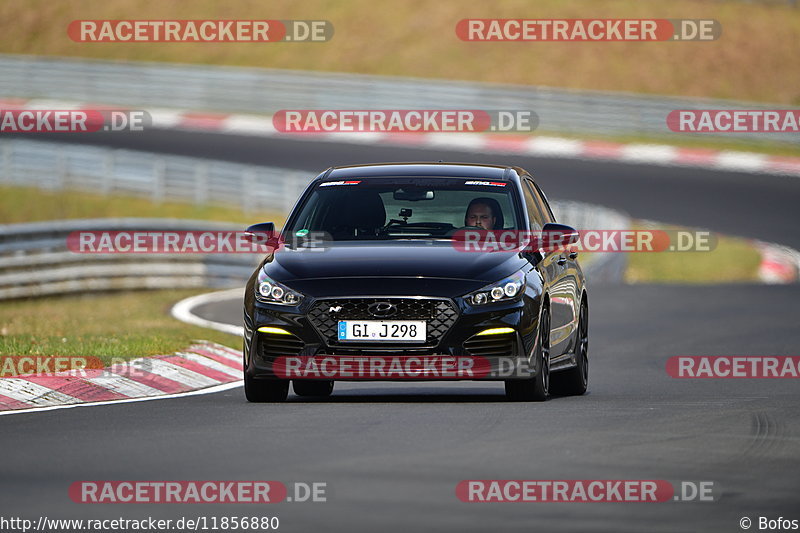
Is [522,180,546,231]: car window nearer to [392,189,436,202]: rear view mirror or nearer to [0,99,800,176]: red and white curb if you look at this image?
[392,189,436,202]: rear view mirror

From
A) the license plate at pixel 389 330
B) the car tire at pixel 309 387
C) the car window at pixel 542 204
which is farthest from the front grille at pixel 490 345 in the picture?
the car window at pixel 542 204

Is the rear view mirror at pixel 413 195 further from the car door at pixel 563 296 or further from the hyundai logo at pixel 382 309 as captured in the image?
the hyundai logo at pixel 382 309

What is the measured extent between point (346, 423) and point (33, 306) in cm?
1472

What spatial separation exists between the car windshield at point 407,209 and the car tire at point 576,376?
1.32 m

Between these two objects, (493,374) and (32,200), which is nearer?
(493,374)

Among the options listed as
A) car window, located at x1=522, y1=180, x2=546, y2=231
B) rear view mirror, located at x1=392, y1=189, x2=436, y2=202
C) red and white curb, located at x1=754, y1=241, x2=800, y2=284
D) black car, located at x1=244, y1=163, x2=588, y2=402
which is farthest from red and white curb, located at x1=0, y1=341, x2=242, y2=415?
red and white curb, located at x1=754, y1=241, x2=800, y2=284

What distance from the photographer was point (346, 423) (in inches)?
400

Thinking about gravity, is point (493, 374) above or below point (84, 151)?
below

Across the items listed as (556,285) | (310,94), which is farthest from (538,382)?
(310,94)

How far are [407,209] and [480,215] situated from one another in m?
0.54

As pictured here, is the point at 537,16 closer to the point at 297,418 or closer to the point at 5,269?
the point at 5,269

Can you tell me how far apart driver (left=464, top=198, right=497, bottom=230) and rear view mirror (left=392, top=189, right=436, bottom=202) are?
0.96ft

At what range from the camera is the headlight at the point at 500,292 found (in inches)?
429

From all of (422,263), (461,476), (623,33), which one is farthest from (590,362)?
(623,33)
